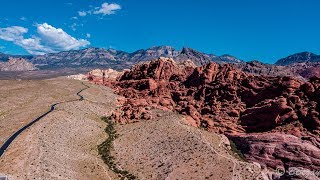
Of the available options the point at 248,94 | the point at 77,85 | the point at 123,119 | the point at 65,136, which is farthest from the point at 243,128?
the point at 77,85

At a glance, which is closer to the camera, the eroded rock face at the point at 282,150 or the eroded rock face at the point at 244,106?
the eroded rock face at the point at 282,150

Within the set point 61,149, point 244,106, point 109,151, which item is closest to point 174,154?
point 109,151

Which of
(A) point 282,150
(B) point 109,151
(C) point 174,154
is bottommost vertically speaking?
(B) point 109,151

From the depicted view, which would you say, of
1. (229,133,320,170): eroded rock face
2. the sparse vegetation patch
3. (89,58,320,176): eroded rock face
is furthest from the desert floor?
(89,58,320,176): eroded rock face

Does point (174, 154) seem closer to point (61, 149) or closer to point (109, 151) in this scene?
point (109, 151)

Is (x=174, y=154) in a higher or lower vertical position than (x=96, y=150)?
higher

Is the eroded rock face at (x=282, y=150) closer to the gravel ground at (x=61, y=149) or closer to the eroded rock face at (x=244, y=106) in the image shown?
the eroded rock face at (x=244, y=106)

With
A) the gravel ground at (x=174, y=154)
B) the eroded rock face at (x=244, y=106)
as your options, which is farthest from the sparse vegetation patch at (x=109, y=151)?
the eroded rock face at (x=244, y=106)

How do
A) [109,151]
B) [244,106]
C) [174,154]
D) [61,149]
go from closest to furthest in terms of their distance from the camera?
[61,149]
[174,154]
[109,151]
[244,106]

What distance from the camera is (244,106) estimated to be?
130m

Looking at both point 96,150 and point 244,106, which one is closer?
point 96,150

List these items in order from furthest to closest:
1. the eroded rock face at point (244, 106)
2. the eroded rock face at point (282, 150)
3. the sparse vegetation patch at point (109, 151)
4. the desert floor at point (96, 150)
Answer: the eroded rock face at point (244, 106), the eroded rock face at point (282, 150), the sparse vegetation patch at point (109, 151), the desert floor at point (96, 150)

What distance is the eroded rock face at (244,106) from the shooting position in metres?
102

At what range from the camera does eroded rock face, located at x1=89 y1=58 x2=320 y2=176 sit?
335 ft
